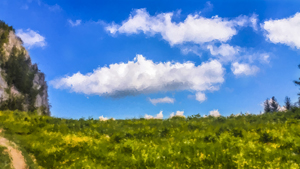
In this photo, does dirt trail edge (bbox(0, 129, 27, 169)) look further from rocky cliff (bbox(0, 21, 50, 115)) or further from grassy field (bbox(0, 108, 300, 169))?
rocky cliff (bbox(0, 21, 50, 115))

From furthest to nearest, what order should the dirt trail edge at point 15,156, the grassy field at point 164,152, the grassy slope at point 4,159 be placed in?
the grassy field at point 164,152 < the dirt trail edge at point 15,156 < the grassy slope at point 4,159

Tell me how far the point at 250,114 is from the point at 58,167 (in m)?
18.0

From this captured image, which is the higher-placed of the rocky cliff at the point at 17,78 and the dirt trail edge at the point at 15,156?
the rocky cliff at the point at 17,78

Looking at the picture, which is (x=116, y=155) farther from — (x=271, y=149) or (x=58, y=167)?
(x=271, y=149)

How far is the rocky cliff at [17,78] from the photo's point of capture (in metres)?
20.5

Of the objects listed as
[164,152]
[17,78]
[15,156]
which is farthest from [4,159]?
[17,78]

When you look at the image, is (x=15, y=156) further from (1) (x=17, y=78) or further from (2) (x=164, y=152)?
(1) (x=17, y=78)

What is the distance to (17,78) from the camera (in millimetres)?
21828

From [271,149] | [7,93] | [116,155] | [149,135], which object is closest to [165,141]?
[149,135]

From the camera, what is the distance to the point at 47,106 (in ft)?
85.3

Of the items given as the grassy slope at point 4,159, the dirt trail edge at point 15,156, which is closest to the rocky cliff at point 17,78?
the dirt trail edge at point 15,156

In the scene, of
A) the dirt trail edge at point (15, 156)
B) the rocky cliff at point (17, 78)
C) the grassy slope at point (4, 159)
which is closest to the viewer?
the grassy slope at point (4, 159)

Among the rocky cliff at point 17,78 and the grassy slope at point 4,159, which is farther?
the rocky cliff at point 17,78

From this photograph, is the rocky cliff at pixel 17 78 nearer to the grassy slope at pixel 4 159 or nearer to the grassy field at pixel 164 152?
the grassy field at pixel 164 152
